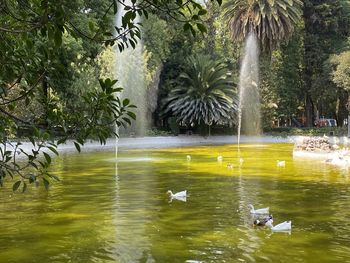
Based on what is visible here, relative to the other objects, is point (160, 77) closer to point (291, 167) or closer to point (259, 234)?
point (291, 167)

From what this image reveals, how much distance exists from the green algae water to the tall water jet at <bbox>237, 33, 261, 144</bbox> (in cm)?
2452

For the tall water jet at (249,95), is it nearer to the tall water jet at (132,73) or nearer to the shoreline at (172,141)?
the shoreline at (172,141)

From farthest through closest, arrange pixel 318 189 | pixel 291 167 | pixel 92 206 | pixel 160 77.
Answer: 1. pixel 160 77
2. pixel 291 167
3. pixel 318 189
4. pixel 92 206

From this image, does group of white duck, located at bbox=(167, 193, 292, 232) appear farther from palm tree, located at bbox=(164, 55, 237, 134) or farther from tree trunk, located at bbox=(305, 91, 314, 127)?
tree trunk, located at bbox=(305, 91, 314, 127)

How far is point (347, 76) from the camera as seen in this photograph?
40.7 metres

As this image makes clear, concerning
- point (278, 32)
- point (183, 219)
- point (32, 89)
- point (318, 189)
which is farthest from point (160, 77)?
point (32, 89)

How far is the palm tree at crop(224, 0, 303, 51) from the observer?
38.9 meters

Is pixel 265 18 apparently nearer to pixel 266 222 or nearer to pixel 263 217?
pixel 263 217

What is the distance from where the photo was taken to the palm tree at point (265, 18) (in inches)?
1532

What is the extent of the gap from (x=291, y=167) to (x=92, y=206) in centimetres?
1075

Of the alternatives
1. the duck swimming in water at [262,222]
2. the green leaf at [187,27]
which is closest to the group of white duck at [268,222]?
the duck swimming in water at [262,222]

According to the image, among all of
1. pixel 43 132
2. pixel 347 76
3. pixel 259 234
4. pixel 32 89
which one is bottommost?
pixel 259 234

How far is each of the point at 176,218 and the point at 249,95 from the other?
3398 centimetres

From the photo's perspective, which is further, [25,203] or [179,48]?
[179,48]
